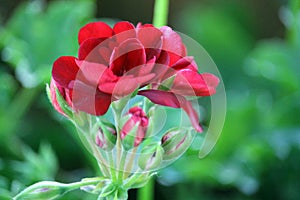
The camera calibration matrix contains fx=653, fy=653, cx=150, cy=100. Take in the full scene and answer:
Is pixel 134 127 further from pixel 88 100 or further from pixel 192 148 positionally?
pixel 192 148

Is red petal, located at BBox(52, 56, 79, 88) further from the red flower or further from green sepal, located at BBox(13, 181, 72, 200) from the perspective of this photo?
green sepal, located at BBox(13, 181, 72, 200)

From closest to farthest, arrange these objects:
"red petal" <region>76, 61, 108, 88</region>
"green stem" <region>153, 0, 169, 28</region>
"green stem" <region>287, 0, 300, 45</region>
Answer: "red petal" <region>76, 61, 108, 88</region>
"green stem" <region>153, 0, 169, 28</region>
"green stem" <region>287, 0, 300, 45</region>

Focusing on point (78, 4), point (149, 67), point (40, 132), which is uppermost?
point (78, 4)

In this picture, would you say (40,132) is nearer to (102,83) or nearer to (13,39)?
(13,39)

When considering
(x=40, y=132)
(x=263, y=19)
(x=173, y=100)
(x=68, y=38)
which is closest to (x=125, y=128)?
(x=173, y=100)

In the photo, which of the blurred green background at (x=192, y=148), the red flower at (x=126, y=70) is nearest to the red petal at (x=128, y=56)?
the red flower at (x=126, y=70)

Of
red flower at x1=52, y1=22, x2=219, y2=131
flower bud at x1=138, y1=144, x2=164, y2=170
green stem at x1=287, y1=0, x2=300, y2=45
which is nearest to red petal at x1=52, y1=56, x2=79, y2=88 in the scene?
red flower at x1=52, y1=22, x2=219, y2=131
